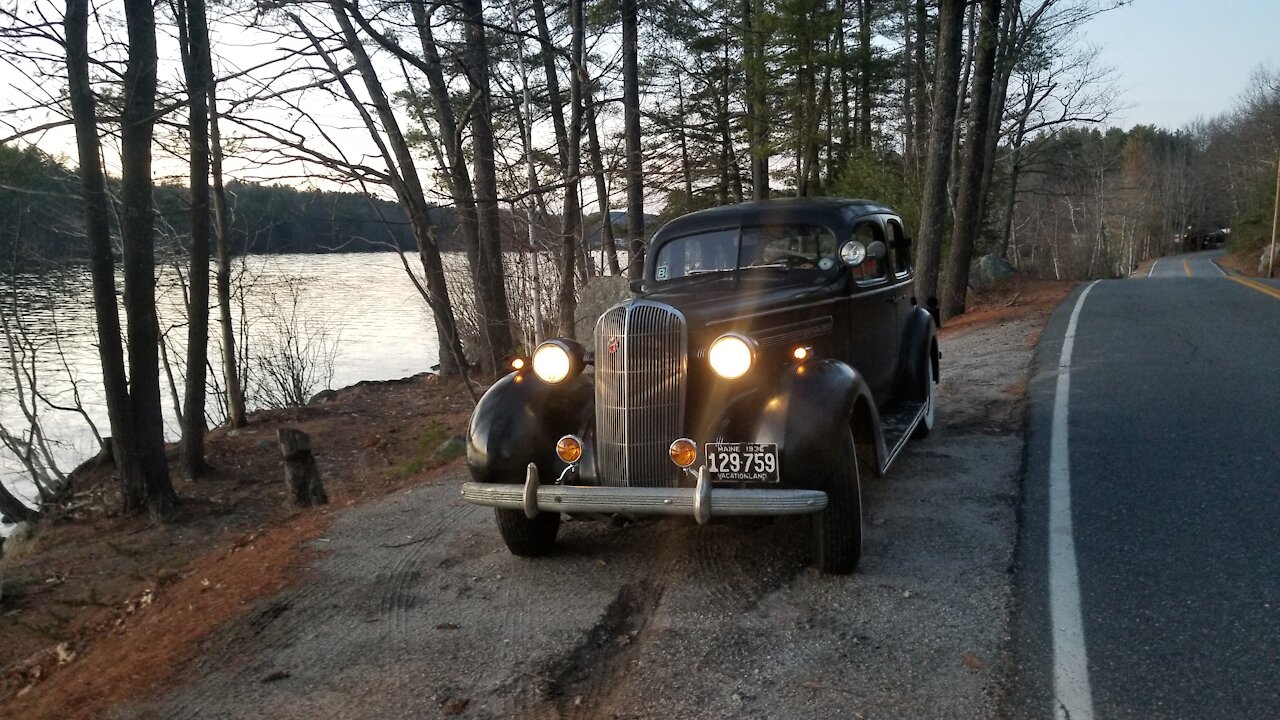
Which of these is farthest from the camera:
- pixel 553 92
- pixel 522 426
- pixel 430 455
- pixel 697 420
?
pixel 553 92

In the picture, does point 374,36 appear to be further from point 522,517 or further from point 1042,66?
point 1042,66

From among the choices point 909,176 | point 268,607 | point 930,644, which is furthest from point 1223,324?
point 268,607

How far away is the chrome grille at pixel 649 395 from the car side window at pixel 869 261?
1.97 meters

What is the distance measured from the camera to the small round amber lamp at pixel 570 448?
4.54 meters

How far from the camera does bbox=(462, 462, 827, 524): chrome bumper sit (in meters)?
3.93

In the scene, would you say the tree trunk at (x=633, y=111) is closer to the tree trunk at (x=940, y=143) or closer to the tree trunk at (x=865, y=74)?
the tree trunk at (x=940, y=143)

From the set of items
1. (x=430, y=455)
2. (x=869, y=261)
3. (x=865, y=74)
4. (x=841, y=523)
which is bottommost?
(x=430, y=455)

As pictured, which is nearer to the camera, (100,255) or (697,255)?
(697,255)

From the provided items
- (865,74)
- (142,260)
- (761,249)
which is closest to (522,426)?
(761,249)

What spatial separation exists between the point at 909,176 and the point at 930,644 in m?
19.5

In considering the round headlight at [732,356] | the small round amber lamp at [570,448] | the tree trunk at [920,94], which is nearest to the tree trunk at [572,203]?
the small round amber lamp at [570,448]

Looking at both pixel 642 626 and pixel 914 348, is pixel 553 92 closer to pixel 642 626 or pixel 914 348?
pixel 914 348

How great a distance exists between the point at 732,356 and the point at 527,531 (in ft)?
5.06

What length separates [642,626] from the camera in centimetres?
398
